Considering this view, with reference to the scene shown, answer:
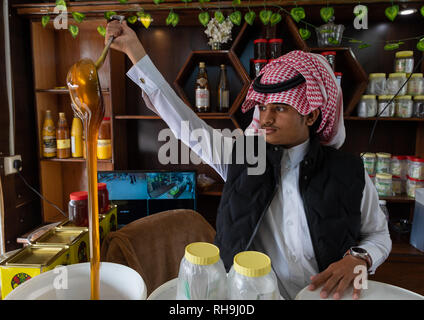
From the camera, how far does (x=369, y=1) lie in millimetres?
1720

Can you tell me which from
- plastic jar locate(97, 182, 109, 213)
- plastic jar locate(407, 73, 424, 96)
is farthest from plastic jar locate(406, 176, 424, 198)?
plastic jar locate(97, 182, 109, 213)

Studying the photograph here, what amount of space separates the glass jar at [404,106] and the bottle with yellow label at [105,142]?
1.83 metres

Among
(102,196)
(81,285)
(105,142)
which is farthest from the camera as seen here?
(105,142)

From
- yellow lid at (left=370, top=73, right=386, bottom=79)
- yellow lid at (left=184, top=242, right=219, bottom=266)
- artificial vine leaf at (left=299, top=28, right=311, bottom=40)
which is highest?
artificial vine leaf at (left=299, top=28, right=311, bottom=40)

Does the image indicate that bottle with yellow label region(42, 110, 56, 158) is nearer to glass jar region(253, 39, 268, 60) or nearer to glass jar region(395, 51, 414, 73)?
glass jar region(253, 39, 268, 60)

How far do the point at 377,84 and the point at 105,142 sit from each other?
1.76m

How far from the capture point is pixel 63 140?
6.87 ft

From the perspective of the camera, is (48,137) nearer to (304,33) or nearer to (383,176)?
(304,33)

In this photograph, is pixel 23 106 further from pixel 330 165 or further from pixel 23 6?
pixel 330 165

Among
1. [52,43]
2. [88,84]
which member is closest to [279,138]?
[88,84]

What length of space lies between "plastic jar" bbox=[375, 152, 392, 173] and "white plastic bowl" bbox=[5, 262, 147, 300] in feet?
6.26

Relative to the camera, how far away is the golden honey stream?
44 centimetres

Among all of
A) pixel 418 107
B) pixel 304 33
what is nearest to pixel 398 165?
pixel 418 107

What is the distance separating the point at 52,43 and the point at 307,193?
2.06 meters
